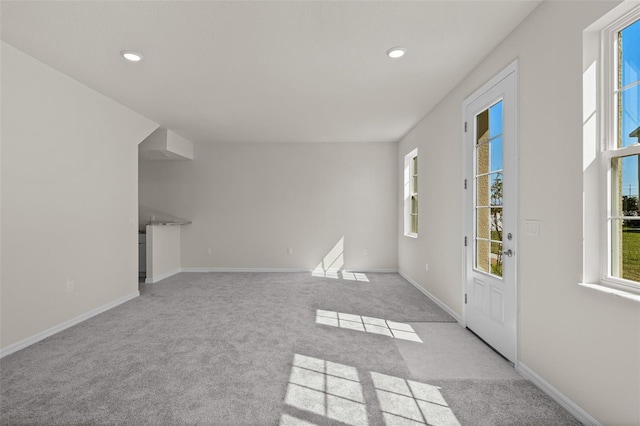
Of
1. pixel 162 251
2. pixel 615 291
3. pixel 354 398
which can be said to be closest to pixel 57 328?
pixel 162 251

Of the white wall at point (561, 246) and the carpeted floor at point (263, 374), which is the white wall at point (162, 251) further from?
the white wall at point (561, 246)

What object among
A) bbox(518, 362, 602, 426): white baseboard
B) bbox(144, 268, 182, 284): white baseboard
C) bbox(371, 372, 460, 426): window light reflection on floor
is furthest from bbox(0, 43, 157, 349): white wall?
bbox(518, 362, 602, 426): white baseboard

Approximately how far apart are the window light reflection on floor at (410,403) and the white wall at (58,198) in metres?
3.20

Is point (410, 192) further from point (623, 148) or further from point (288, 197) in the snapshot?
point (623, 148)

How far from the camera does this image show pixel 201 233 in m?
6.28

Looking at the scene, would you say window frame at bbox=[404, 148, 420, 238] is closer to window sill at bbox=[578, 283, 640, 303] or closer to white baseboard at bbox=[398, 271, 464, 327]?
white baseboard at bbox=[398, 271, 464, 327]

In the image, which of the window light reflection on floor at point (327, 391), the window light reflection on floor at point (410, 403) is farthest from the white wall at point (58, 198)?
the window light reflection on floor at point (410, 403)

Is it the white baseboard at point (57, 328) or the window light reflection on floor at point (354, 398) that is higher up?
the white baseboard at point (57, 328)

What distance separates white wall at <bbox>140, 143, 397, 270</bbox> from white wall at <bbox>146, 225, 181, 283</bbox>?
0.76 feet

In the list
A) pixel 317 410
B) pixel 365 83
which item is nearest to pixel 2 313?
pixel 317 410

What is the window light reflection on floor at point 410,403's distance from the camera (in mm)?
1744

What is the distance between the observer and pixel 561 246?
6.22 ft

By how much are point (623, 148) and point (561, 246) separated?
0.64m

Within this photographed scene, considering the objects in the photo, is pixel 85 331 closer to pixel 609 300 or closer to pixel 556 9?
pixel 609 300
